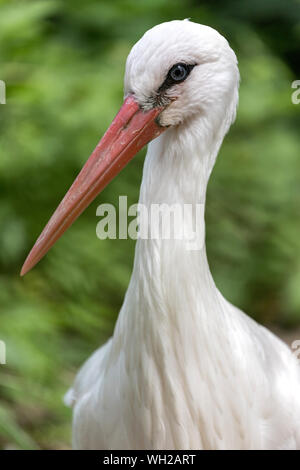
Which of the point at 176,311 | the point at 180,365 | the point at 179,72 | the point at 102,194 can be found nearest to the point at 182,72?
the point at 179,72

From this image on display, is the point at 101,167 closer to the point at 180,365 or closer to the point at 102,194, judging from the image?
the point at 180,365

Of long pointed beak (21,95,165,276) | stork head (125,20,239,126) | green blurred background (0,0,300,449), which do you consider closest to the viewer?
stork head (125,20,239,126)

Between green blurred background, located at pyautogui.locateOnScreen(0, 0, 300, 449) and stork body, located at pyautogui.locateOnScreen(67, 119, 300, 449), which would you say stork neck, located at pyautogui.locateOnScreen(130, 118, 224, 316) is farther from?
green blurred background, located at pyautogui.locateOnScreen(0, 0, 300, 449)

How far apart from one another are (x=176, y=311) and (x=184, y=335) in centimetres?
7

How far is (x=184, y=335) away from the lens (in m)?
2.02

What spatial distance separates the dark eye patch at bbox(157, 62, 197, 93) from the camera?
1825mm

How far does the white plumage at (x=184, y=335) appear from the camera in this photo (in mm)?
1853

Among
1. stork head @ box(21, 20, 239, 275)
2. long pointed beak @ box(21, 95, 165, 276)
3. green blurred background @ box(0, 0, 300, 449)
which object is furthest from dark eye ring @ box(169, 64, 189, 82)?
green blurred background @ box(0, 0, 300, 449)

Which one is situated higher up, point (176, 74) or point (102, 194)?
point (102, 194)

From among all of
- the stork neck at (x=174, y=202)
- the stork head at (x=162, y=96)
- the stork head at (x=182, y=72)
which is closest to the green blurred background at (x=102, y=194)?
the stork neck at (x=174, y=202)

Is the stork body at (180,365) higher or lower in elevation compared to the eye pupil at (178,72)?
lower

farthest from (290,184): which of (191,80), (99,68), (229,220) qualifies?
(191,80)

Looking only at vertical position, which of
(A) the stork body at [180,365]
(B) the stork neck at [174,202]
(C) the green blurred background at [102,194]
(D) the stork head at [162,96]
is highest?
(C) the green blurred background at [102,194]

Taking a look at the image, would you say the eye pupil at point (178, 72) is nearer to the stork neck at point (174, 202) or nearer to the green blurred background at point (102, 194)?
the stork neck at point (174, 202)
